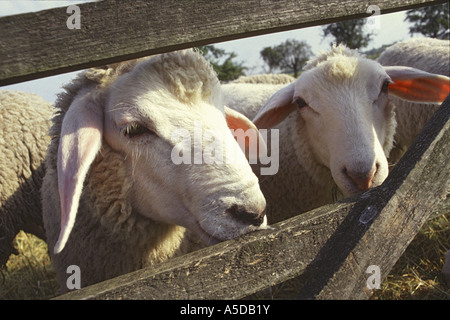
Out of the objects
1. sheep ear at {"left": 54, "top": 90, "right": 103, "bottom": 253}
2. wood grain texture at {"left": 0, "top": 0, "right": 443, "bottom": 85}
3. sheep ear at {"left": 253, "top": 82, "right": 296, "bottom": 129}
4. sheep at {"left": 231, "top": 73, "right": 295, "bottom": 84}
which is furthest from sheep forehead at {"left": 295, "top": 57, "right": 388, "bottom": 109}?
sheep at {"left": 231, "top": 73, "right": 295, "bottom": 84}

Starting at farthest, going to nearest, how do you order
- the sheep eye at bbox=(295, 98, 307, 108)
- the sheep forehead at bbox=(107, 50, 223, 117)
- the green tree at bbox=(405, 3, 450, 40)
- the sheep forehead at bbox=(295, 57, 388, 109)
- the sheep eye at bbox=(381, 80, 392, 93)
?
the green tree at bbox=(405, 3, 450, 40), the sheep eye at bbox=(295, 98, 307, 108), the sheep eye at bbox=(381, 80, 392, 93), the sheep forehead at bbox=(295, 57, 388, 109), the sheep forehead at bbox=(107, 50, 223, 117)

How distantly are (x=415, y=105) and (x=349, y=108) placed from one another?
220 centimetres

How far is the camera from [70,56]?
1.25 metres

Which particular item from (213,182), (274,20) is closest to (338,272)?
(213,182)

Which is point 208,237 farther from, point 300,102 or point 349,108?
point 300,102

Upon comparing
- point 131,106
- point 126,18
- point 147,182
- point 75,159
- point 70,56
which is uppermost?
point 126,18

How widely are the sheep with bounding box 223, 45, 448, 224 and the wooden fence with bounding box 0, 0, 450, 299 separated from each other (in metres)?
0.68

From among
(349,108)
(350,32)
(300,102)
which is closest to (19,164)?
(300,102)

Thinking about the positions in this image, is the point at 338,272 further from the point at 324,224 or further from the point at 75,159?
the point at 75,159

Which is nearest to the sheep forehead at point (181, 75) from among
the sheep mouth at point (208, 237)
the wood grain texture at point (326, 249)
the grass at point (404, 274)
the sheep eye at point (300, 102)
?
the sheep mouth at point (208, 237)

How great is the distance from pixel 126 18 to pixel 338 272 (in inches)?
45.3

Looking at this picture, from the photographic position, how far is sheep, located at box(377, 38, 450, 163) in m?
4.20

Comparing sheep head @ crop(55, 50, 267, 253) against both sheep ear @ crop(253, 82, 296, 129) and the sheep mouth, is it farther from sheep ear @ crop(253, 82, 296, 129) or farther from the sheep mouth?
sheep ear @ crop(253, 82, 296, 129)

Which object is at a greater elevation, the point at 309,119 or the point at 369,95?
the point at 369,95
